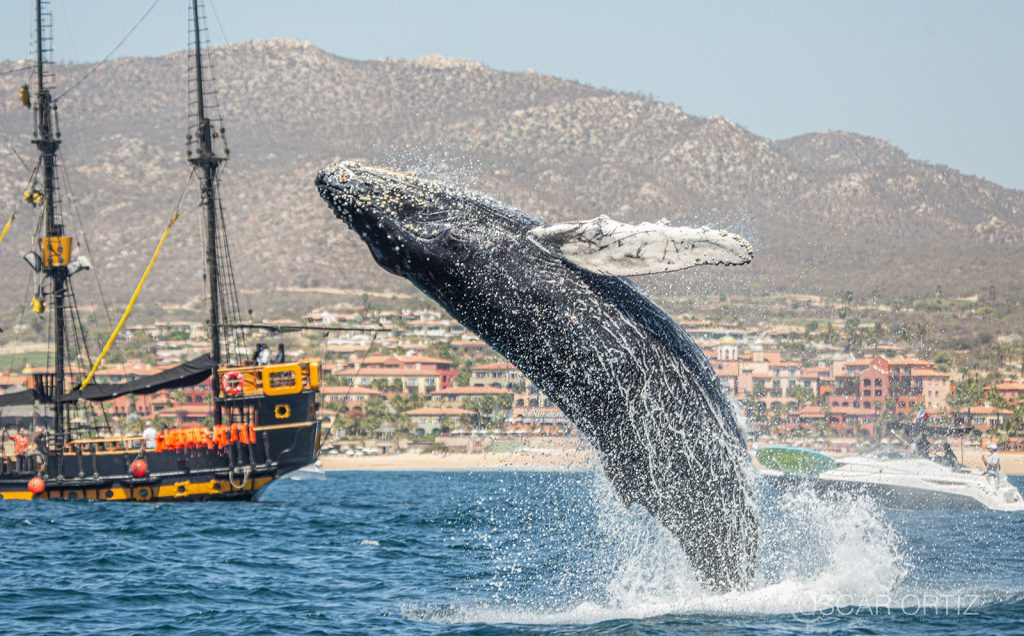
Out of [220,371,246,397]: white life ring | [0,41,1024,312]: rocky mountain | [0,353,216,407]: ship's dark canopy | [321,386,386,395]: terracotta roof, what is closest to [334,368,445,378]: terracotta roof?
[321,386,386,395]: terracotta roof

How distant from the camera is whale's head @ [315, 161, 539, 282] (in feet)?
36.3

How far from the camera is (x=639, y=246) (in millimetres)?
10055

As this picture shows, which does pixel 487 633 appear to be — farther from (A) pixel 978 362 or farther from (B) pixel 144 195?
(B) pixel 144 195

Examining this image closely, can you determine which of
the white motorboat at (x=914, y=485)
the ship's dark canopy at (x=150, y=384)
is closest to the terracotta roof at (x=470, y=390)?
the ship's dark canopy at (x=150, y=384)

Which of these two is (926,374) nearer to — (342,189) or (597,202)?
(597,202)

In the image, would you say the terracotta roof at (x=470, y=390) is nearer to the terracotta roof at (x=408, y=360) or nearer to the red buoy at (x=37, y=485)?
the terracotta roof at (x=408, y=360)

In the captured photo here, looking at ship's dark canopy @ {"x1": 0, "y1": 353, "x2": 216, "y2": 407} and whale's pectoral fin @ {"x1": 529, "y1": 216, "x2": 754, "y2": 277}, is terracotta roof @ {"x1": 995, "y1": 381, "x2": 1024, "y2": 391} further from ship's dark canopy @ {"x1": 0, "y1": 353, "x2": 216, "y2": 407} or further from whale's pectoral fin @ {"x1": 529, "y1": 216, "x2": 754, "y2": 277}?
whale's pectoral fin @ {"x1": 529, "y1": 216, "x2": 754, "y2": 277}

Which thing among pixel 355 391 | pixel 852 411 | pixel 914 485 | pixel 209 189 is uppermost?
pixel 209 189

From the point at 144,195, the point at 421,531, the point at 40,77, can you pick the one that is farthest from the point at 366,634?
the point at 144,195

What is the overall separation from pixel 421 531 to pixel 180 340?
118599 mm

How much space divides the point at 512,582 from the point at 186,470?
3190 centimetres

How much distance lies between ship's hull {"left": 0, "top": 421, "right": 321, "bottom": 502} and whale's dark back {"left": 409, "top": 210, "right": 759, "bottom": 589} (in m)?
36.2

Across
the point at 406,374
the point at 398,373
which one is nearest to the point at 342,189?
the point at 406,374

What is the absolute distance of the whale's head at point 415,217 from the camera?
11.1 meters
